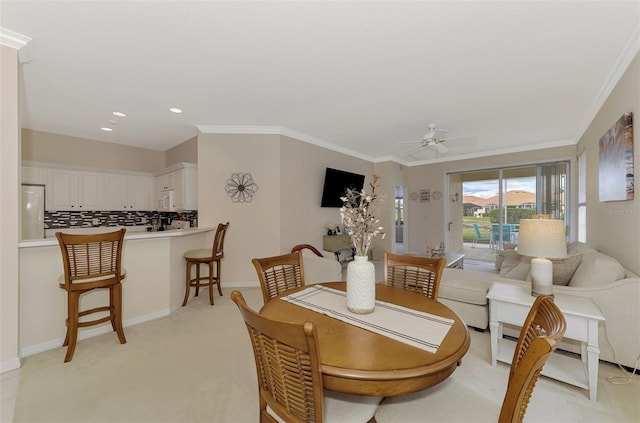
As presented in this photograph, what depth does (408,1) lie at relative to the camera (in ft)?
5.56

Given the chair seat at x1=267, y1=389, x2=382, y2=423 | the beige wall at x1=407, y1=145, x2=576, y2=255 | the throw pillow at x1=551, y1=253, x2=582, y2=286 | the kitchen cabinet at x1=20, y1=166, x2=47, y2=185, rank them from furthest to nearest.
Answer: the beige wall at x1=407, y1=145, x2=576, y2=255 → the kitchen cabinet at x1=20, y1=166, x2=47, y2=185 → the throw pillow at x1=551, y1=253, x2=582, y2=286 → the chair seat at x1=267, y1=389, x2=382, y2=423

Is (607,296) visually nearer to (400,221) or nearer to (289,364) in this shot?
(289,364)

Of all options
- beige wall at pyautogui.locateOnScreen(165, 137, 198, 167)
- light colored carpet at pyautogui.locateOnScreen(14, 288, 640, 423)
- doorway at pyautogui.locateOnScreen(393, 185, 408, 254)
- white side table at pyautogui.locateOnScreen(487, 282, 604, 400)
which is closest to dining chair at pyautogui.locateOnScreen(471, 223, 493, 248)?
doorway at pyautogui.locateOnScreen(393, 185, 408, 254)

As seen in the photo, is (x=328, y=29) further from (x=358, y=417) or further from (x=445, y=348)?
(x=358, y=417)

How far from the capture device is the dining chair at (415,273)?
182 centimetres

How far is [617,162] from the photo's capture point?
97.6 inches

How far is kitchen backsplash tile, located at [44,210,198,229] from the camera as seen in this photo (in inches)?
181

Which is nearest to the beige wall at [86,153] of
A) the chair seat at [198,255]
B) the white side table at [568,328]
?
the chair seat at [198,255]

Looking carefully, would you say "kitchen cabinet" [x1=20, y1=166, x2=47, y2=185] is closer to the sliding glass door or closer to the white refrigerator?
the white refrigerator

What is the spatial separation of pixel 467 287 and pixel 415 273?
3.54 feet

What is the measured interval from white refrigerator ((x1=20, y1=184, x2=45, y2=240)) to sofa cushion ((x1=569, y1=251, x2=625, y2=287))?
23.3 ft

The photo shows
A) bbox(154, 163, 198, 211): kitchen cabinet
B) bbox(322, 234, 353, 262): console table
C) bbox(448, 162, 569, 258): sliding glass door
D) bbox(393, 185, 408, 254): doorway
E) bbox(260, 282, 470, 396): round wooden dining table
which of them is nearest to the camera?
bbox(260, 282, 470, 396): round wooden dining table

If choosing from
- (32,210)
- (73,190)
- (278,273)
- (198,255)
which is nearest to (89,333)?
(198,255)

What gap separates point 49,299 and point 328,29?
337 cm
